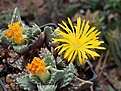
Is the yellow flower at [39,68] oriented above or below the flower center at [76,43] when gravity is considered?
below

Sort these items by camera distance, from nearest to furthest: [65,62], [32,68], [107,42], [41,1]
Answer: [32,68]
[65,62]
[41,1]
[107,42]

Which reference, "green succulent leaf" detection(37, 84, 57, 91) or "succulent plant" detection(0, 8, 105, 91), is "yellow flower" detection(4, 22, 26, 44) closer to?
"succulent plant" detection(0, 8, 105, 91)

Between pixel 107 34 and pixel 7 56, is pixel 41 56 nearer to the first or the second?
pixel 7 56

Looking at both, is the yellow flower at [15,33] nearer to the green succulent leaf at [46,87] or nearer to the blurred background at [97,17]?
the green succulent leaf at [46,87]

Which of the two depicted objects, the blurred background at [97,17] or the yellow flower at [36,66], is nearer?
the yellow flower at [36,66]

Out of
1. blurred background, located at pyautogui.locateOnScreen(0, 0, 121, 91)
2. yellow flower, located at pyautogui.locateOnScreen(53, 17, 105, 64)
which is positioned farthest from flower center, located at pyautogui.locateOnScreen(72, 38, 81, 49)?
blurred background, located at pyautogui.locateOnScreen(0, 0, 121, 91)

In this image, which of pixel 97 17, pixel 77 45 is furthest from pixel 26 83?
pixel 97 17

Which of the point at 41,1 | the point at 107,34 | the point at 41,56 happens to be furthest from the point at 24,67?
the point at 107,34

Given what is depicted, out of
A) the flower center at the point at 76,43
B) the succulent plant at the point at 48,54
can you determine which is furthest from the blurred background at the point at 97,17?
the flower center at the point at 76,43
